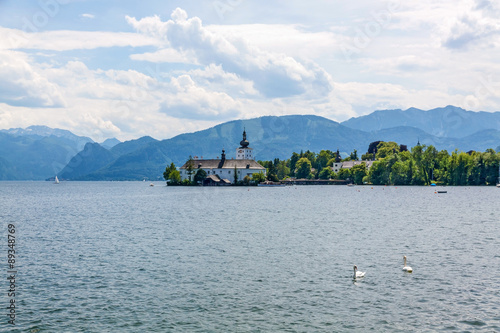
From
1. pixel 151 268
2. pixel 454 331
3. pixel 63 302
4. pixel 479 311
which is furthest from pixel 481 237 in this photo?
pixel 63 302

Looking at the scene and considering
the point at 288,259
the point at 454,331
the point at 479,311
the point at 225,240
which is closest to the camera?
the point at 454,331

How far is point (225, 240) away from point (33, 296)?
26884 mm

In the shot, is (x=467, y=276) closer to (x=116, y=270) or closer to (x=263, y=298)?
(x=263, y=298)

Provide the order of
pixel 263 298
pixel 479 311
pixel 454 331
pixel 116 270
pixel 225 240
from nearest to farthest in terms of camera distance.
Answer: pixel 454 331 < pixel 479 311 < pixel 263 298 < pixel 116 270 < pixel 225 240

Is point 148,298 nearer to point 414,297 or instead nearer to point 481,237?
point 414,297

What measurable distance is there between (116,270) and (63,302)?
8935 mm

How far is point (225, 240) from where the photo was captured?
54406 millimetres

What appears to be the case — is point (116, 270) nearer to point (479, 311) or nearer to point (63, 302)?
point (63, 302)

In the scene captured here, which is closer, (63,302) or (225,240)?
(63,302)

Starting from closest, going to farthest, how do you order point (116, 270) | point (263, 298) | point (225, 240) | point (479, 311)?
point (479, 311) < point (263, 298) < point (116, 270) < point (225, 240)

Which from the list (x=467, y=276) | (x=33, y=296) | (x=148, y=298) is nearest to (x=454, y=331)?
(x=467, y=276)

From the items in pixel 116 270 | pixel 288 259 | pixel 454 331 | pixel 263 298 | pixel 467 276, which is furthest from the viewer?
pixel 288 259

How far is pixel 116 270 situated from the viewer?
3766cm

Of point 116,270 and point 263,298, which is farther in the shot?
point 116,270
